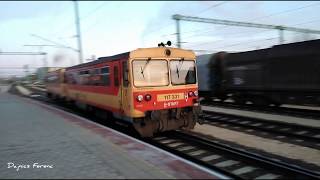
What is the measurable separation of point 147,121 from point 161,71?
1.57 m

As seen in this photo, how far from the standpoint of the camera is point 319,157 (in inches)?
411

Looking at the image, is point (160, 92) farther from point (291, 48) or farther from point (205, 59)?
point (205, 59)

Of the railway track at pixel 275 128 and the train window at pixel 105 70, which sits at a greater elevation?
the train window at pixel 105 70

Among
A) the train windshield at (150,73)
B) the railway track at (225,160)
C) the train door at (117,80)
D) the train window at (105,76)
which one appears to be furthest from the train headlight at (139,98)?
the train window at (105,76)

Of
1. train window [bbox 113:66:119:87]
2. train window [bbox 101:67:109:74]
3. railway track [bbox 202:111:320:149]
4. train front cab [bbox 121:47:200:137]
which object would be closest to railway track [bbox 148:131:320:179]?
train front cab [bbox 121:47:200:137]

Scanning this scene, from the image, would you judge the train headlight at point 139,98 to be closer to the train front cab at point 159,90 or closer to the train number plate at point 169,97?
the train front cab at point 159,90

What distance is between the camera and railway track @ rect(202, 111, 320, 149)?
41.4ft

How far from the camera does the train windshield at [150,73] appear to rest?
41.6 ft

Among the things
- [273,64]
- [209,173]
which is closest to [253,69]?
[273,64]

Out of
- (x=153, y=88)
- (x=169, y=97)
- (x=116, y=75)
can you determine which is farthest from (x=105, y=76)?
(x=169, y=97)

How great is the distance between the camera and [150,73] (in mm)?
12984

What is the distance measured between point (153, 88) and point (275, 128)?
187 inches

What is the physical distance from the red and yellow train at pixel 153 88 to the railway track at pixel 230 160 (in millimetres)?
694

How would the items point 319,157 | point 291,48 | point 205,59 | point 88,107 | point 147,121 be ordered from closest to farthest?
point 319,157 < point 147,121 < point 88,107 < point 291,48 < point 205,59
